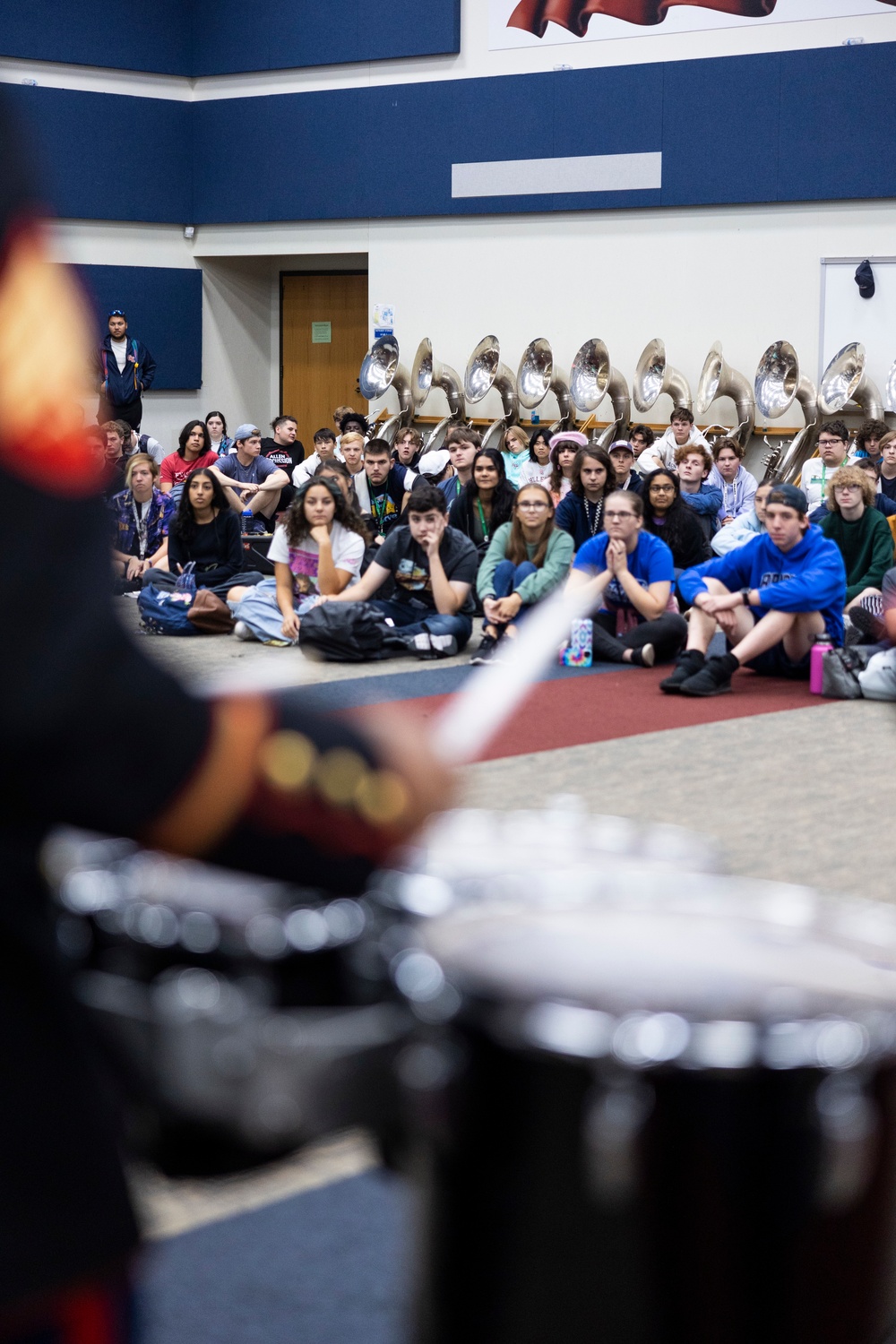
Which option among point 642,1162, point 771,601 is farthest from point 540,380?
point 642,1162

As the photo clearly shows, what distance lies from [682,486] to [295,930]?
36.8ft

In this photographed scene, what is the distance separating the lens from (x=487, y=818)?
2.05m

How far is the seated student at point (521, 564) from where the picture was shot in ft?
29.6

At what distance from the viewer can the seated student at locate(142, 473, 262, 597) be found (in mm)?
10281

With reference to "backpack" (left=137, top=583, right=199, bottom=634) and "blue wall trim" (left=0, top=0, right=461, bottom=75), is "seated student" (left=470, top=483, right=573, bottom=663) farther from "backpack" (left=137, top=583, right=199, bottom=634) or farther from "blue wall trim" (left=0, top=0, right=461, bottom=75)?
"blue wall trim" (left=0, top=0, right=461, bottom=75)

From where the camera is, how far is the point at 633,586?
28.7 feet

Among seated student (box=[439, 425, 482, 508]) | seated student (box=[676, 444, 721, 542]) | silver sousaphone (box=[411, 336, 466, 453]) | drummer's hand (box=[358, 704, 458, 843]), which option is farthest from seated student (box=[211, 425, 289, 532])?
drummer's hand (box=[358, 704, 458, 843])

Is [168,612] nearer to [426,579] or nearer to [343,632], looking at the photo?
[343,632]

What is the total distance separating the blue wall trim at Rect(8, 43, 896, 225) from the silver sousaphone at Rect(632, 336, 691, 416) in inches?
67.2

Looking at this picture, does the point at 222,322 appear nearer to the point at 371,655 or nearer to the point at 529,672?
the point at 371,655

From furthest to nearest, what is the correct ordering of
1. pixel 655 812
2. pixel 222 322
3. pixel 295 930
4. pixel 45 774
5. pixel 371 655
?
pixel 222 322 → pixel 371 655 → pixel 655 812 → pixel 295 930 → pixel 45 774

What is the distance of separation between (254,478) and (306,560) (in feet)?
14.9

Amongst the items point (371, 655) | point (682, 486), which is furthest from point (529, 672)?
point (682, 486)

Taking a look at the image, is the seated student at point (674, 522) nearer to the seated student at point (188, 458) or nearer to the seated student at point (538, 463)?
the seated student at point (538, 463)
